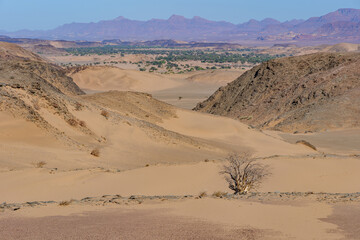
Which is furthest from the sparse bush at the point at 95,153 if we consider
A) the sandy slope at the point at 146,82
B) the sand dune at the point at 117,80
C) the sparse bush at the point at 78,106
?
the sand dune at the point at 117,80

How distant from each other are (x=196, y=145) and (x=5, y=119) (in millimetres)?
9912

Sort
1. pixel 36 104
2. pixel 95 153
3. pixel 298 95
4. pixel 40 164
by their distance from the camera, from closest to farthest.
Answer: pixel 40 164 < pixel 95 153 < pixel 36 104 < pixel 298 95

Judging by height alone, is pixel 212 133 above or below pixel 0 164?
below

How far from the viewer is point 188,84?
9075 centimetres

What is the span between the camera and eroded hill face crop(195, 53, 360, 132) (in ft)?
133

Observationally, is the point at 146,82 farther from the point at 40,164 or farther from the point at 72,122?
the point at 40,164

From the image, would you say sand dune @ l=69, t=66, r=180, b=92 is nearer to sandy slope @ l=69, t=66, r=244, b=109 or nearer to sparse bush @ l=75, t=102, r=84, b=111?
sandy slope @ l=69, t=66, r=244, b=109

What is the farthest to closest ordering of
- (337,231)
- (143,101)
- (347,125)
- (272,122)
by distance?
(272,122), (347,125), (143,101), (337,231)

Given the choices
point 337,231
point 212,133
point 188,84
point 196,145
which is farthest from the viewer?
point 188,84

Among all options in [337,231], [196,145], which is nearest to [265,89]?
[196,145]

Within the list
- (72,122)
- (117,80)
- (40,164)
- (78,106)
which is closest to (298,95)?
(78,106)

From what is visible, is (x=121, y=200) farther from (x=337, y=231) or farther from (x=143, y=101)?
(x=143, y=101)

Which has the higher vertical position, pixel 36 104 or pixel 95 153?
pixel 36 104

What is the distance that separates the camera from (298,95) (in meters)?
46.5
